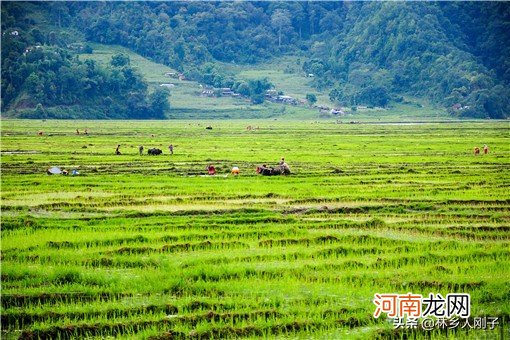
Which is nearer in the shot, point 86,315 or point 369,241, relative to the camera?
point 86,315

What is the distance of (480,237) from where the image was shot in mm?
19344

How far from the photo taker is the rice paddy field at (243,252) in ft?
40.4

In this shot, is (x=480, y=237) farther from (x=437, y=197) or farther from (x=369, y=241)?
(x=437, y=197)

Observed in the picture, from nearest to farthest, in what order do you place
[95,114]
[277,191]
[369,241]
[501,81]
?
[369,241]
[277,191]
[95,114]
[501,81]

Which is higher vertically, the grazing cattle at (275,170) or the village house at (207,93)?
the village house at (207,93)

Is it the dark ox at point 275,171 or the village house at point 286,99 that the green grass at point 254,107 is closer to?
the village house at point 286,99

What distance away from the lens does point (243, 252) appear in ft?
56.6

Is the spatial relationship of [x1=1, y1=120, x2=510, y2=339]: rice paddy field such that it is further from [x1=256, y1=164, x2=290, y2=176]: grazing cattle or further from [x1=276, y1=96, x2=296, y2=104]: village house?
[x1=276, y1=96, x2=296, y2=104]: village house

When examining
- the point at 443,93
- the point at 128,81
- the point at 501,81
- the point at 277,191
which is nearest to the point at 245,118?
the point at 128,81

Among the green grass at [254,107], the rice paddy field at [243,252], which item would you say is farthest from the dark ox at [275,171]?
the green grass at [254,107]

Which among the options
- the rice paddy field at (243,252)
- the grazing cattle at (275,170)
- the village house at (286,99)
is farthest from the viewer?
the village house at (286,99)

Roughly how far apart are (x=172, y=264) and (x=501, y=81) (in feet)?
593

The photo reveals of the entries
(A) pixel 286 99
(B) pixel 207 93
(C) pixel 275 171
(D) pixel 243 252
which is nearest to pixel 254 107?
(A) pixel 286 99

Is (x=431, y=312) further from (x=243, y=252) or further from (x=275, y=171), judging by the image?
(x=275, y=171)
